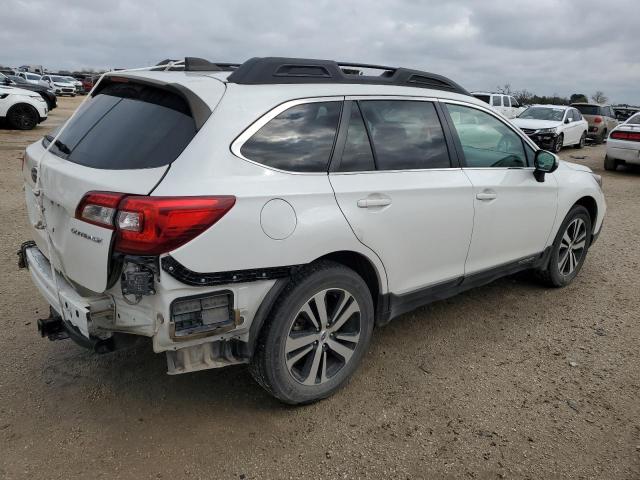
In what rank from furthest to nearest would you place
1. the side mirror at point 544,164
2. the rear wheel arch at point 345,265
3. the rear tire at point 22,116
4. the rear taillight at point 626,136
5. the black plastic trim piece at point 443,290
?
the rear tire at point 22,116 < the rear taillight at point 626,136 < the side mirror at point 544,164 < the black plastic trim piece at point 443,290 < the rear wheel arch at point 345,265

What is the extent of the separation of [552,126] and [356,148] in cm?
1537

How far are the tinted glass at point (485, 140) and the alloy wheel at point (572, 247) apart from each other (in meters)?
1.06

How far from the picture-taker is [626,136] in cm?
1277

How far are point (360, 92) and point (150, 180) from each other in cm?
138

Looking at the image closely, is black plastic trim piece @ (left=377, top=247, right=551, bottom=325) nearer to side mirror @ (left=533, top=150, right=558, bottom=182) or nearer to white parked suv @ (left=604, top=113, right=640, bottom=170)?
side mirror @ (left=533, top=150, right=558, bottom=182)

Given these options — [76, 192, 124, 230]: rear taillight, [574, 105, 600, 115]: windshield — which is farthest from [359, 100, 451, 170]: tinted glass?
[574, 105, 600, 115]: windshield

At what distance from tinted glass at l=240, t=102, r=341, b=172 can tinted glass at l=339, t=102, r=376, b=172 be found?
0.10 meters

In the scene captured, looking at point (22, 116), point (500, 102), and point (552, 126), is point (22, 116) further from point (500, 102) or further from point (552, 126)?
point (500, 102)

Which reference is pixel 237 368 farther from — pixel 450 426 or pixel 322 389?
pixel 450 426

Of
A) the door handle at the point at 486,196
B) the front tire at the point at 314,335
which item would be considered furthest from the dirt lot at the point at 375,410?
the door handle at the point at 486,196

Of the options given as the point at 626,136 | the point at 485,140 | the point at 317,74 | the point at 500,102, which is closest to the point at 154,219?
the point at 317,74

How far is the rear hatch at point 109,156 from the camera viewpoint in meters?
2.36

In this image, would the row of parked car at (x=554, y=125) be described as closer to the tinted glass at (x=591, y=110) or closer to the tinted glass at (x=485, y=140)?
the tinted glass at (x=591, y=110)

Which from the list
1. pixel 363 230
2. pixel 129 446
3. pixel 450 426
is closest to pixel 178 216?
pixel 363 230
